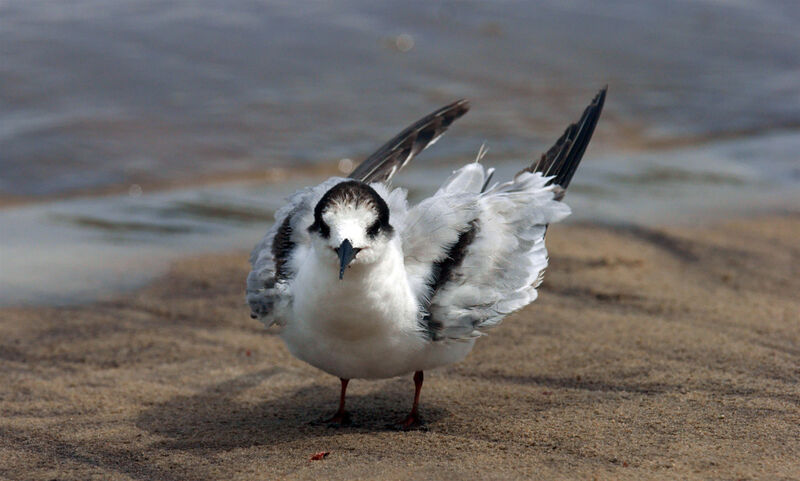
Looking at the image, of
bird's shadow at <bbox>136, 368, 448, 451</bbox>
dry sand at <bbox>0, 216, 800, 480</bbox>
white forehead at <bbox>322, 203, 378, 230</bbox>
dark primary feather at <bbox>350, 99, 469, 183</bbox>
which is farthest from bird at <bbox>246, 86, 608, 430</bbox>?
dry sand at <bbox>0, 216, 800, 480</bbox>

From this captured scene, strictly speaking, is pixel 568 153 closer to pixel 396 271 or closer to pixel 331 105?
pixel 396 271

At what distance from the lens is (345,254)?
3.31 m

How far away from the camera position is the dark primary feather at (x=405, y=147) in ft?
15.6

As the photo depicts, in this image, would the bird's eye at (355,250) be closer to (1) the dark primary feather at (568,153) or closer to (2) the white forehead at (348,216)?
(2) the white forehead at (348,216)

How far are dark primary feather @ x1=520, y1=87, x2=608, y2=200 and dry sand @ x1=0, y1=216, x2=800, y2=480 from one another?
35.5 inches

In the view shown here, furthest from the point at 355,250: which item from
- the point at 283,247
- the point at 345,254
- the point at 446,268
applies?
the point at 283,247

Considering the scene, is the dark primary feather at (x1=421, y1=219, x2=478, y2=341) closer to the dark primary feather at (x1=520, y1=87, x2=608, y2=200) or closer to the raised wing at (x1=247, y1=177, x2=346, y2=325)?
the raised wing at (x1=247, y1=177, x2=346, y2=325)

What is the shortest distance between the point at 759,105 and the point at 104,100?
641 cm

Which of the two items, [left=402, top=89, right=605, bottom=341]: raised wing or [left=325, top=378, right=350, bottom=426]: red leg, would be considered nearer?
[left=402, top=89, right=605, bottom=341]: raised wing

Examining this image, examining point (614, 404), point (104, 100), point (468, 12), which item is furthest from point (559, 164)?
point (468, 12)

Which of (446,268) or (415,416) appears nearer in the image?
(446,268)

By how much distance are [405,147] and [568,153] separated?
806 mm

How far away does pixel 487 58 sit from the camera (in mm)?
10445

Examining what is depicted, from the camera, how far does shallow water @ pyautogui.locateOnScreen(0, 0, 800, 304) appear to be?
7.04m
